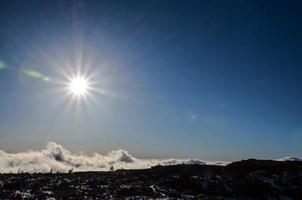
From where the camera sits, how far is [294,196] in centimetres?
7638

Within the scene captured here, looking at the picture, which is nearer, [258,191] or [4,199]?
[4,199]

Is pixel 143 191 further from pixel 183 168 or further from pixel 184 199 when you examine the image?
pixel 183 168

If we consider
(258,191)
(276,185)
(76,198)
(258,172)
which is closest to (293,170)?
(258,172)

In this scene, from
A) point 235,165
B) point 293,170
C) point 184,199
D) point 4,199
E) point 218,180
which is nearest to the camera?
point 4,199

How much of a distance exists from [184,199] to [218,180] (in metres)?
27.7

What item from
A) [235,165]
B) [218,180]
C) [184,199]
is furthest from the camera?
[235,165]

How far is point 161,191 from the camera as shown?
265 ft

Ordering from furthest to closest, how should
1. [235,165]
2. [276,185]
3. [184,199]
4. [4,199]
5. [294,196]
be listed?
1. [235,165]
2. [276,185]
3. [294,196]
4. [184,199]
5. [4,199]

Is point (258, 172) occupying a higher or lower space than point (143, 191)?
higher

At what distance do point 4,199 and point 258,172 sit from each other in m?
69.1

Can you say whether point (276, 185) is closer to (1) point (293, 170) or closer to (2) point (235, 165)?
(1) point (293, 170)

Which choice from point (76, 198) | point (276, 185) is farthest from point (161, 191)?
point (276, 185)

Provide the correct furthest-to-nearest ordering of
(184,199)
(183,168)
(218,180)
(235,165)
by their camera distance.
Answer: (183,168)
(235,165)
(218,180)
(184,199)

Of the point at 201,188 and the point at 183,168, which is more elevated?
the point at 183,168
